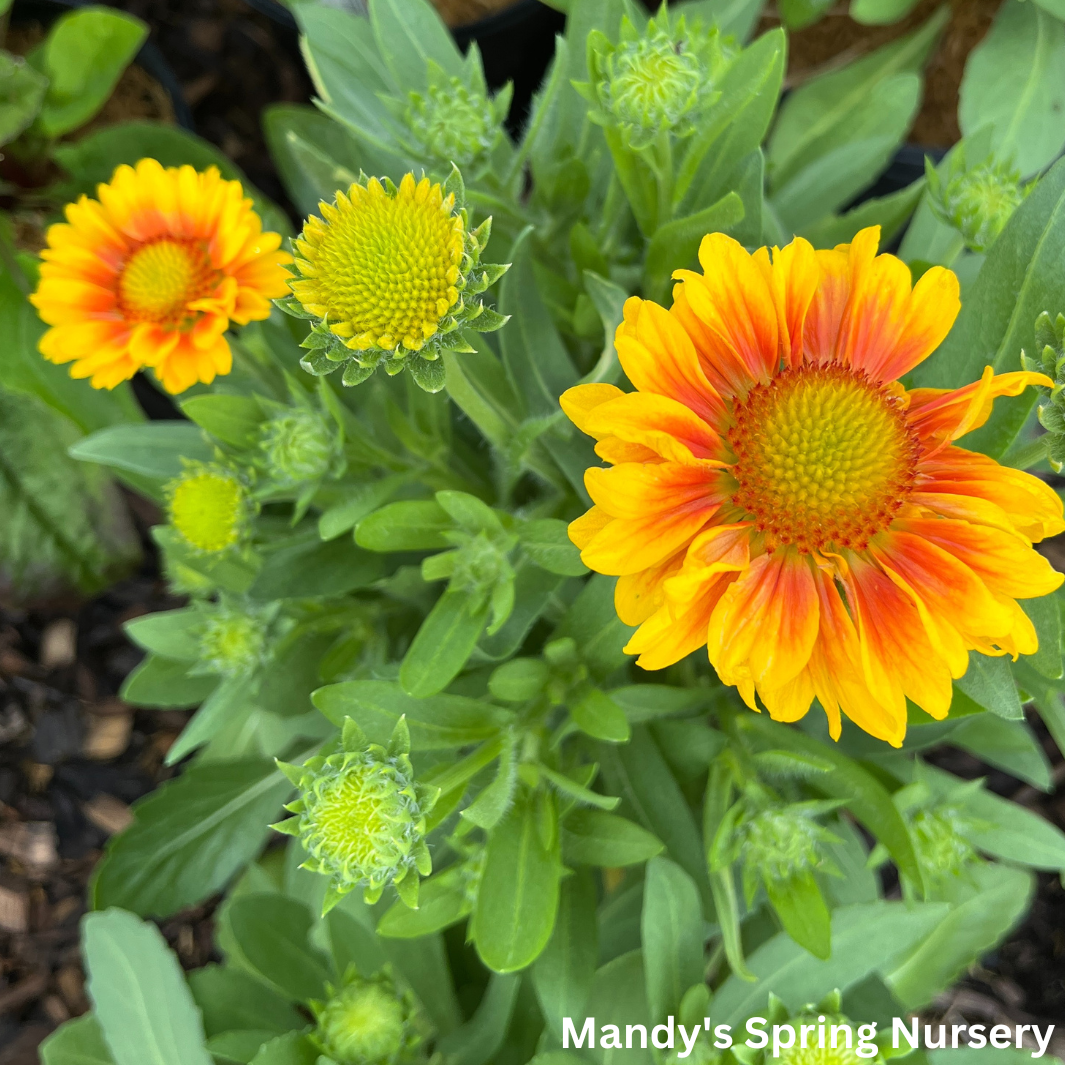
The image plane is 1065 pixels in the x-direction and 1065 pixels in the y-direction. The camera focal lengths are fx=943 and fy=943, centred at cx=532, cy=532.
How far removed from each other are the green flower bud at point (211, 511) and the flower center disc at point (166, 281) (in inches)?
8.4

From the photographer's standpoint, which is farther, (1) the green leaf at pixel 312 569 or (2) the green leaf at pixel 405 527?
(1) the green leaf at pixel 312 569

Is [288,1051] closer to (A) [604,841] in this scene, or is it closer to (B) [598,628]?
(A) [604,841]

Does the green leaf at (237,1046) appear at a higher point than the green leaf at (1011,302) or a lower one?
lower

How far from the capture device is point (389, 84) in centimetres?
148

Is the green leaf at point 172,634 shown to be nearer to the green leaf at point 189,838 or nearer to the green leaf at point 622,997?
the green leaf at point 189,838

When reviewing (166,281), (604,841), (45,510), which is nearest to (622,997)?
(604,841)

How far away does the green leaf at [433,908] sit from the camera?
3.62 ft

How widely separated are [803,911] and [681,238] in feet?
2.60

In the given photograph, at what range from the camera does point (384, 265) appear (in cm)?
81

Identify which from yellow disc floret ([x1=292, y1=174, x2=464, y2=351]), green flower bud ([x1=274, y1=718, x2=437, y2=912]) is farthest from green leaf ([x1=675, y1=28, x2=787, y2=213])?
green flower bud ([x1=274, y1=718, x2=437, y2=912])

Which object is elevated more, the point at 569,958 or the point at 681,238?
the point at 681,238

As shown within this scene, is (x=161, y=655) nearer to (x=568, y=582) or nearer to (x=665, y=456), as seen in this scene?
(x=568, y=582)

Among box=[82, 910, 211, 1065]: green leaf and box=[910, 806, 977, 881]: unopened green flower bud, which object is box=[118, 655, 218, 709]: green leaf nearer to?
box=[82, 910, 211, 1065]: green leaf

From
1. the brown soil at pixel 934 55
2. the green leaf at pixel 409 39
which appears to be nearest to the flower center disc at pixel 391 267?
the green leaf at pixel 409 39
